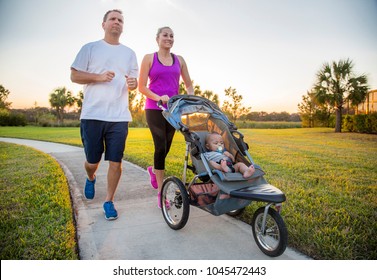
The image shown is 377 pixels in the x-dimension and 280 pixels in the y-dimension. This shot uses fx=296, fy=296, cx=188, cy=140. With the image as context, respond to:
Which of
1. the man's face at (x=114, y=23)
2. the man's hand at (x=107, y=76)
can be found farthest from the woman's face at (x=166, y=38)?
the man's hand at (x=107, y=76)

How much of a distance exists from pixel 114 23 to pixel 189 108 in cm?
112

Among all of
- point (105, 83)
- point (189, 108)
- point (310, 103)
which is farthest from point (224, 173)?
point (310, 103)

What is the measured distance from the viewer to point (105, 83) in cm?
295

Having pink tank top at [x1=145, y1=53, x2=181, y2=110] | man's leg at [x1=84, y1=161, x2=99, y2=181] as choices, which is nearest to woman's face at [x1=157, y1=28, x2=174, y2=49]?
pink tank top at [x1=145, y1=53, x2=181, y2=110]

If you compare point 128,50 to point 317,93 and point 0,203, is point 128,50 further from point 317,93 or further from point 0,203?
point 317,93

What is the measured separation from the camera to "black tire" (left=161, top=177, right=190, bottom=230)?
8.87 ft

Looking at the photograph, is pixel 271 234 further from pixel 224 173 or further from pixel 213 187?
pixel 213 187

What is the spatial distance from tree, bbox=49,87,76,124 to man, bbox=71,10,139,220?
2.24 meters

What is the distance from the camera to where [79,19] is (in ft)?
11.4

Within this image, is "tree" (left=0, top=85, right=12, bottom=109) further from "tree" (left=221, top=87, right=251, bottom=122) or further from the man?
"tree" (left=221, top=87, right=251, bottom=122)

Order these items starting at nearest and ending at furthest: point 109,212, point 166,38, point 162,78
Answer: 1. point 109,212
2. point 166,38
3. point 162,78

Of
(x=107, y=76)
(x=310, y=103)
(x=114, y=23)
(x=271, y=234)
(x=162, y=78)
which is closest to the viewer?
(x=271, y=234)

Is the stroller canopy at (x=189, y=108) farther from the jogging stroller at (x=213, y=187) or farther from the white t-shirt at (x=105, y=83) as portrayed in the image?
the white t-shirt at (x=105, y=83)
